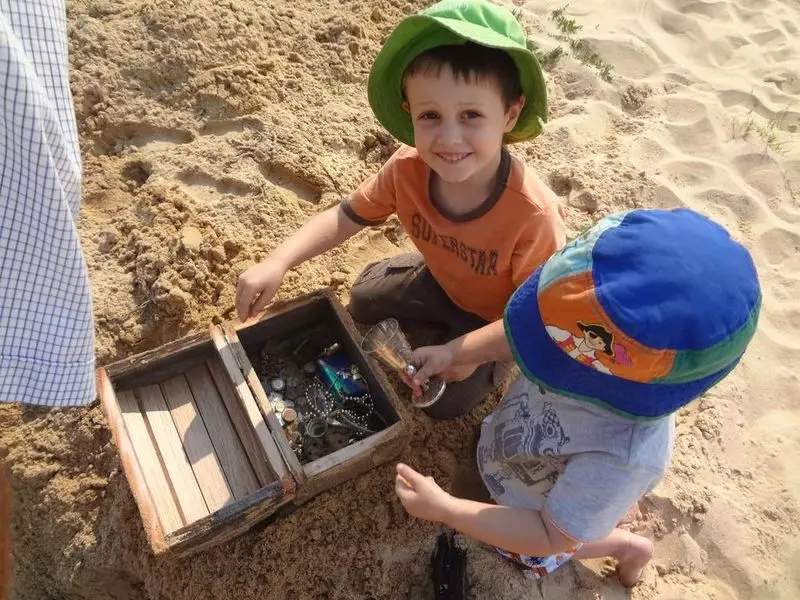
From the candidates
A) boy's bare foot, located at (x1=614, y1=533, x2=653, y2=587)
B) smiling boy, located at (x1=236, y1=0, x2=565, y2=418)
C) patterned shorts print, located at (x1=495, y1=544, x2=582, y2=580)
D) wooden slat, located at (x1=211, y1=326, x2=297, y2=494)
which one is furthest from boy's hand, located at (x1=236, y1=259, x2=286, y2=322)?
boy's bare foot, located at (x1=614, y1=533, x2=653, y2=587)

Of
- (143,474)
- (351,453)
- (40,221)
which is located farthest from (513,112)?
(143,474)

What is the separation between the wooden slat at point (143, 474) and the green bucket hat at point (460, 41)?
113 centimetres

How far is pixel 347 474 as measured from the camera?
5.91ft

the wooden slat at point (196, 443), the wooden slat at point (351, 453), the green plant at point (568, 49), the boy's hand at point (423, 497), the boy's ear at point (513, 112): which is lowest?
the wooden slat at point (196, 443)

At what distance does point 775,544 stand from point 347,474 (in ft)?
4.60

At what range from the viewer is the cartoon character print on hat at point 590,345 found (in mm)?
1114

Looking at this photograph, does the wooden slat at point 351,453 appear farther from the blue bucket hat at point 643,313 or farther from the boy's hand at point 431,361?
the blue bucket hat at point 643,313

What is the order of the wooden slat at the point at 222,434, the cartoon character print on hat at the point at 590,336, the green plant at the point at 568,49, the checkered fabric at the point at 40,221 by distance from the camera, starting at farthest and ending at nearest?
the green plant at the point at 568,49
the wooden slat at the point at 222,434
the cartoon character print on hat at the point at 590,336
the checkered fabric at the point at 40,221

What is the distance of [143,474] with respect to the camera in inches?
63.6

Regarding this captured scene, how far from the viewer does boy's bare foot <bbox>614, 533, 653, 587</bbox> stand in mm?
1744

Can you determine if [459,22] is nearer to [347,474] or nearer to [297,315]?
[297,315]

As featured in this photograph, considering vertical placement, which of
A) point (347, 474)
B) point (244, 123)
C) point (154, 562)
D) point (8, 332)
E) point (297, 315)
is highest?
point (8, 332)

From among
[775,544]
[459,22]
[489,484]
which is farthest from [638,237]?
[775,544]

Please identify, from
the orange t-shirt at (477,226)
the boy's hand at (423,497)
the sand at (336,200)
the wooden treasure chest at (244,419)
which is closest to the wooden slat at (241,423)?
the wooden treasure chest at (244,419)
